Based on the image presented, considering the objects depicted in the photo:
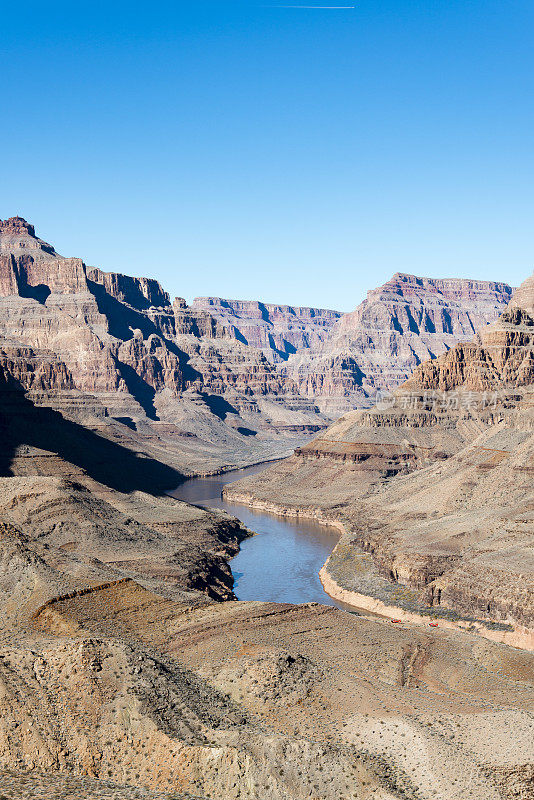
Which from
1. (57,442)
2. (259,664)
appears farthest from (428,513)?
(259,664)

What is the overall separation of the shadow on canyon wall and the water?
18.8 metres

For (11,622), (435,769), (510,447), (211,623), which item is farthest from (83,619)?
(510,447)

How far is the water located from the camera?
10381 cm

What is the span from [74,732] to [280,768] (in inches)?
408

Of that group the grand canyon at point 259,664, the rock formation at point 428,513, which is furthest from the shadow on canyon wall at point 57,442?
the grand canyon at point 259,664

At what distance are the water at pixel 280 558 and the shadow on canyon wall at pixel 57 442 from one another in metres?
18.8

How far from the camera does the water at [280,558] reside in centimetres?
10381

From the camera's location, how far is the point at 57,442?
161625 millimetres

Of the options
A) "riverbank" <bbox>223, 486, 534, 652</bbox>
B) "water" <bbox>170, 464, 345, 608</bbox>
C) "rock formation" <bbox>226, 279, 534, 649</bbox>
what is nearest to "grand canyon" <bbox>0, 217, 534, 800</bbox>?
"riverbank" <bbox>223, 486, 534, 652</bbox>

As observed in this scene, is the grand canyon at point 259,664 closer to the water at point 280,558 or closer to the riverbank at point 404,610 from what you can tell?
the riverbank at point 404,610

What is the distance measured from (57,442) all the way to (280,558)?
183 feet

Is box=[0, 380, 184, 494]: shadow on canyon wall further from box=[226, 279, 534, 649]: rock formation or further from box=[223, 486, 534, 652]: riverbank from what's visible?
box=[223, 486, 534, 652]: riverbank

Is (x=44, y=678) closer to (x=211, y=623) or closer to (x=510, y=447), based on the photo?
(x=211, y=623)

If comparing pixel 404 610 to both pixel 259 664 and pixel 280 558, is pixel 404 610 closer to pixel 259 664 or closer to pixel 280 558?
pixel 280 558
